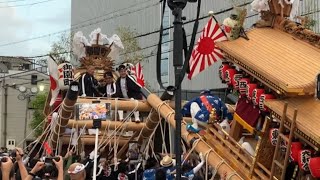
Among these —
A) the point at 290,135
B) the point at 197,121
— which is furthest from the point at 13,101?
the point at 290,135

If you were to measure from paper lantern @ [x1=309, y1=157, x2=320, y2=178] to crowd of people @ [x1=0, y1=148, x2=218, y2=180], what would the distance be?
4.64 ft

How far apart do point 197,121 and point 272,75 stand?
174 centimetres

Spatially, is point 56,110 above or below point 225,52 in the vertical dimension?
below

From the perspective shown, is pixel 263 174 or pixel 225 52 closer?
pixel 263 174

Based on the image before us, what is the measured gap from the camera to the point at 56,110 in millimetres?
10234

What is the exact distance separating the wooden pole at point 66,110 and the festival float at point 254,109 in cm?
1

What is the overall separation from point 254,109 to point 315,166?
1842mm

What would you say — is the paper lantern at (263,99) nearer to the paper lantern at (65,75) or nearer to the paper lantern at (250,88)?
the paper lantern at (250,88)

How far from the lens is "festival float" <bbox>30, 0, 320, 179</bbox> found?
233 inches

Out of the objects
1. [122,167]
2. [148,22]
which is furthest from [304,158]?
[148,22]

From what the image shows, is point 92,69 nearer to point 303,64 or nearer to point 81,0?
point 303,64

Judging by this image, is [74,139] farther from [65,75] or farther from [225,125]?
[225,125]

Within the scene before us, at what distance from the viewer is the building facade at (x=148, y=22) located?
25.8 meters

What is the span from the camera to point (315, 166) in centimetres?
541
